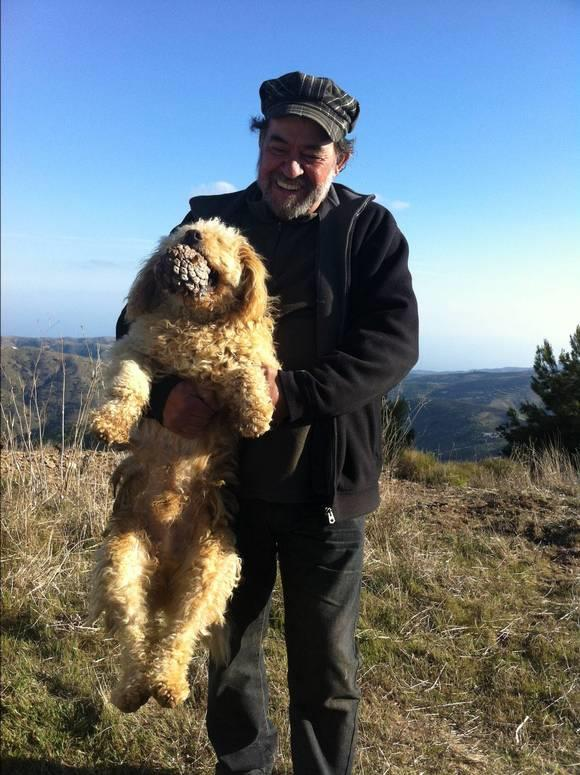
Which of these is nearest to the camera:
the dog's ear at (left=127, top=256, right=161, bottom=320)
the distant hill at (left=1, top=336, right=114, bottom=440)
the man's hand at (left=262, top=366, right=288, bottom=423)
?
the man's hand at (left=262, top=366, right=288, bottom=423)

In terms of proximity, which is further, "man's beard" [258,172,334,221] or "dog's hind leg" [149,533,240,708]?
"man's beard" [258,172,334,221]

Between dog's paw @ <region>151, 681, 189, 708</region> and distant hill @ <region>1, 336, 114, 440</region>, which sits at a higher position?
distant hill @ <region>1, 336, 114, 440</region>

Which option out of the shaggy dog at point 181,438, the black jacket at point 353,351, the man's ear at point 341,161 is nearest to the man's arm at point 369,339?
the black jacket at point 353,351

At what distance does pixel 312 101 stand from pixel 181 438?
161 cm

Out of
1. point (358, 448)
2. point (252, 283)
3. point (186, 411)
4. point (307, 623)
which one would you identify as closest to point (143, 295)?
point (252, 283)

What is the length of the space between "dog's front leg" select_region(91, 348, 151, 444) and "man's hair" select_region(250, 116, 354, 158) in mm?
1266

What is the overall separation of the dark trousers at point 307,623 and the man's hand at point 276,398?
44 centimetres

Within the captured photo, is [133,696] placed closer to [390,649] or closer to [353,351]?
[353,351]

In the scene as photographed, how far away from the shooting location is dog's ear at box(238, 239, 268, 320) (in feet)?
8.48

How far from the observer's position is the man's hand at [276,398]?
2289 millimetres

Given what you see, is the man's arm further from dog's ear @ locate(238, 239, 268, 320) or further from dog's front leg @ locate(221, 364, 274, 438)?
dog's ear @ locate(238, 239, 268, 320)

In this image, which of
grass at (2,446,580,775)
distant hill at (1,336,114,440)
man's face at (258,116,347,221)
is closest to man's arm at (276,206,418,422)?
man's face at (258,116,347,221)

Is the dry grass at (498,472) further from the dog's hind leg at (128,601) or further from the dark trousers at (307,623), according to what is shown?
the dog's hind leg at (128,601)

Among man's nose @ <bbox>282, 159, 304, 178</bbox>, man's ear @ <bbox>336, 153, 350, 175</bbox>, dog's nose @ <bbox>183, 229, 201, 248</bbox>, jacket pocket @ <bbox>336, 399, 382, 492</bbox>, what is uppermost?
man's ear @ <bbox>336, 153, 350, 175</bbox>
